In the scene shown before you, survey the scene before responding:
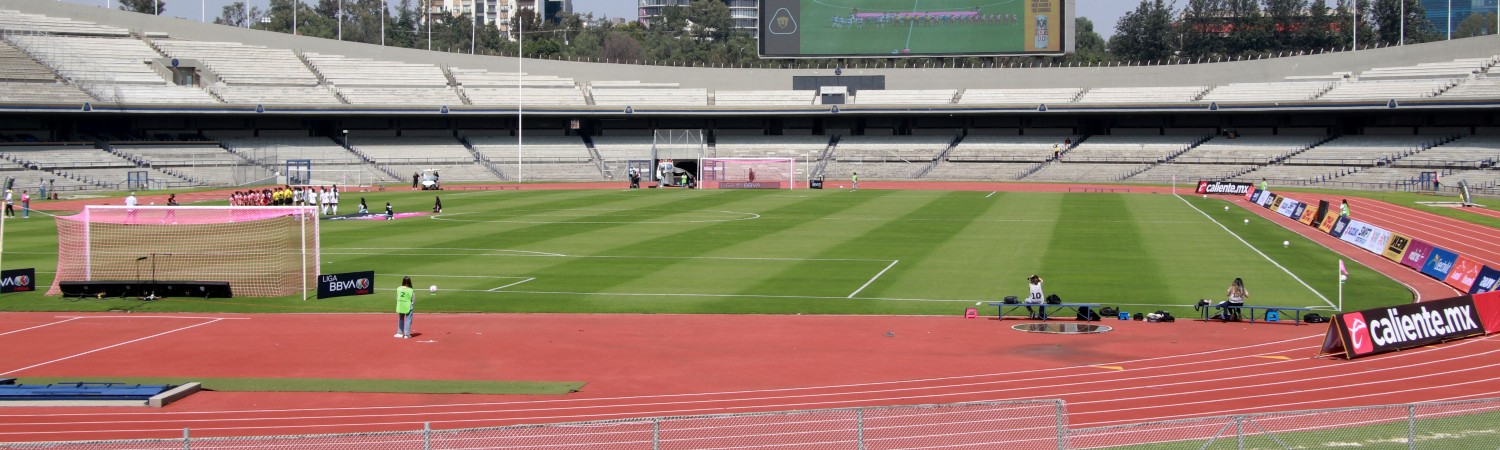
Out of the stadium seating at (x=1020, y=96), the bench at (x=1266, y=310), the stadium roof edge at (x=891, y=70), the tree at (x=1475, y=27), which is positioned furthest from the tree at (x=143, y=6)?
the tree at (x=1475, y=27)

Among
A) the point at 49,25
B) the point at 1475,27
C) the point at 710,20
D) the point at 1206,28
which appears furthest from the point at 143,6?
the point at 1475,27

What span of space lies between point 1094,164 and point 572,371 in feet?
250

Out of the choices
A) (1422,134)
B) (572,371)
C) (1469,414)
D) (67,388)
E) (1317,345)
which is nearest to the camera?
(1469,414)

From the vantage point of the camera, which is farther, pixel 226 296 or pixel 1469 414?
pixel 226 296

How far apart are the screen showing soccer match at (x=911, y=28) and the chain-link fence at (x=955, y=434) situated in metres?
80.2

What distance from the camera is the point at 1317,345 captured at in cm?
2339

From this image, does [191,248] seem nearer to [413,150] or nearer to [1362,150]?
[413,150]

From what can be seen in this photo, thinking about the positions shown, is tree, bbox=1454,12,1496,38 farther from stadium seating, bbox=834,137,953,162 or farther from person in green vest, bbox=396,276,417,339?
person in green vest, bbox=396,276,417,339

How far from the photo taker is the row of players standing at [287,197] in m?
51.2

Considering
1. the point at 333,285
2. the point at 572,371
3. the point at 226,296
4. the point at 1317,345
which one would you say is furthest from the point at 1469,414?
the point at 226,296

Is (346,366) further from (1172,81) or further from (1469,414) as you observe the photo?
(1172,81)

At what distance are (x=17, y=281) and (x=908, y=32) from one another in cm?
7343

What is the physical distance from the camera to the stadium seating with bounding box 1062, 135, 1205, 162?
92.9 m

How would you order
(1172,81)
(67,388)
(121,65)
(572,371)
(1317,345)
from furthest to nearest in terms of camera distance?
1. (1172,81)
2. (121,65)
3. (1317,345)
4. (572,371)
5. (67,388)
